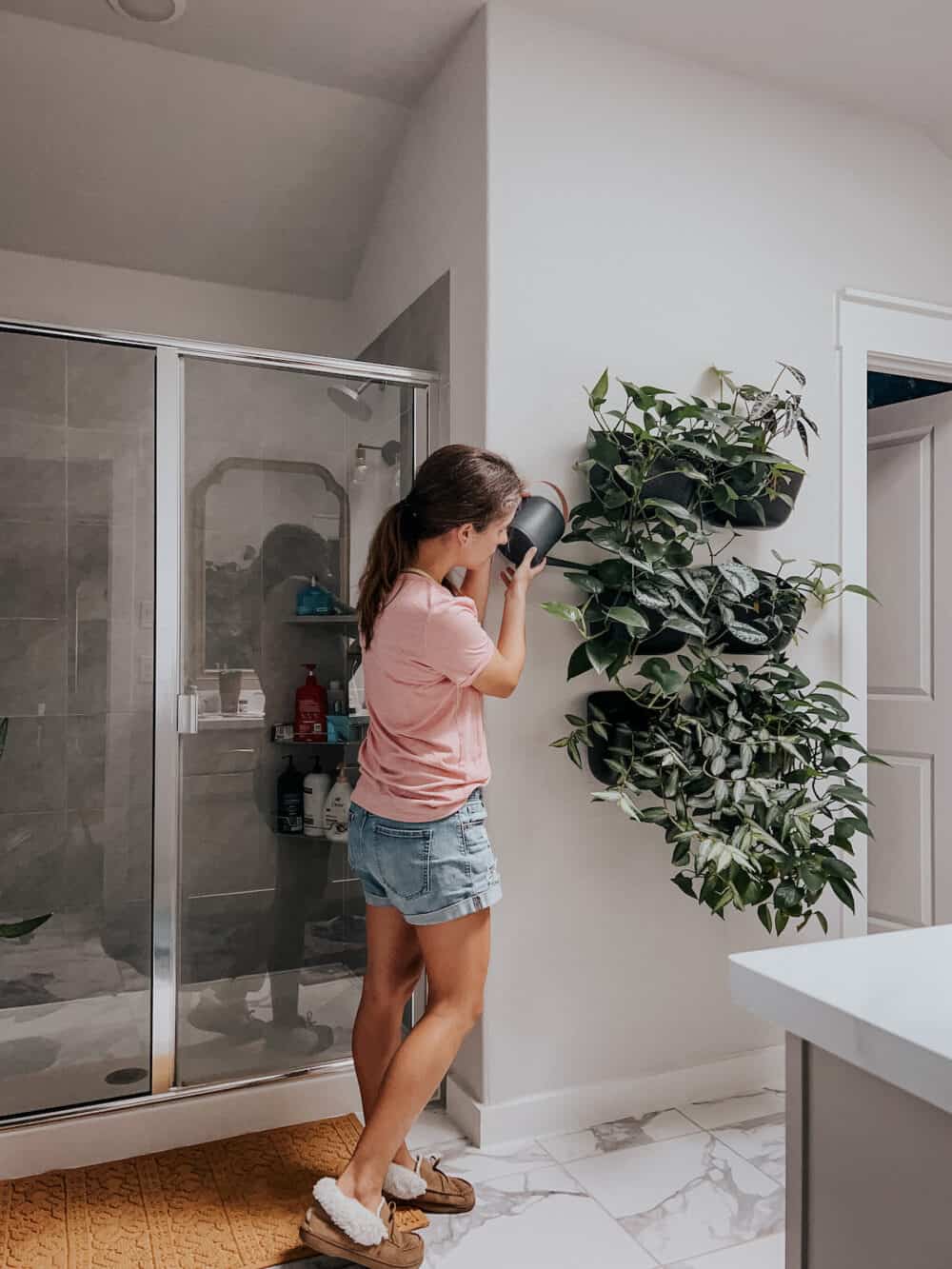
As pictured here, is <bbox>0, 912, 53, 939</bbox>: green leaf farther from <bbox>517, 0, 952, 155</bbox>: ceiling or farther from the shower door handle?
<bbox>517, 0, 952, 155</bbox>: ceiling

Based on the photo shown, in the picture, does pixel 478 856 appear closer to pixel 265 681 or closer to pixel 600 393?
pixel 265 681

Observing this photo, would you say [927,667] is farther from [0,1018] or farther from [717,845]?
[0,1018]

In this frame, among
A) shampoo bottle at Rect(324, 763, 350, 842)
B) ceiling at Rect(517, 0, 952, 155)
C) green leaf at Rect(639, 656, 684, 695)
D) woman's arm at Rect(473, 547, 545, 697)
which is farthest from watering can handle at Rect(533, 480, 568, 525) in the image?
ceiling at Rect(517, 0, 952, 155)

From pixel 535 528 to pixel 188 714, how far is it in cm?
84

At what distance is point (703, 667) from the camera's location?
212cm

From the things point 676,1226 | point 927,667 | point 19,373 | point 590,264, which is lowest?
point 676,1226

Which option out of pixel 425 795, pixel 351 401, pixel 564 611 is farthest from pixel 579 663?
pixel 351 401

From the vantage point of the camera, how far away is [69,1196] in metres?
1.88

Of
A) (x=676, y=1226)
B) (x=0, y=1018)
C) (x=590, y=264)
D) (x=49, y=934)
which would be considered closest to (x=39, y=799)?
(x=49, y=934)

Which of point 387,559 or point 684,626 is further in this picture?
point 684,626

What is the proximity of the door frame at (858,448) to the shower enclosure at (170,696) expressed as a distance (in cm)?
111

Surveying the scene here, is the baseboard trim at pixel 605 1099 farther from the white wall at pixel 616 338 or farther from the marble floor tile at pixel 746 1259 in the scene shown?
the marble floor tile at pixel 746 1259

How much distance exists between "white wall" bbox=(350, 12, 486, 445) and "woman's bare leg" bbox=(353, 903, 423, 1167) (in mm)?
1039

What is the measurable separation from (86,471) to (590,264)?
4.02 ft
